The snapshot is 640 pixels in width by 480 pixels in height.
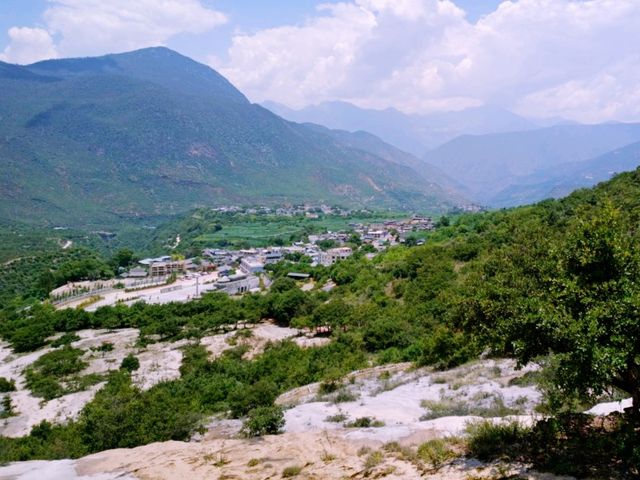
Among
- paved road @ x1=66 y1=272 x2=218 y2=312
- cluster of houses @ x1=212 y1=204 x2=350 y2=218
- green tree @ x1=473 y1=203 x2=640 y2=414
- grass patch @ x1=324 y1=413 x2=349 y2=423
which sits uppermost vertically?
cluster of houses @ x1=212 y1=204 x2=350 y2=218

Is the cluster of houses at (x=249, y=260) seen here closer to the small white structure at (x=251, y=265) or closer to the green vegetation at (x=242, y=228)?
the small white structure at (x=251, y=265)

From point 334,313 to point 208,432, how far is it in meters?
17.0

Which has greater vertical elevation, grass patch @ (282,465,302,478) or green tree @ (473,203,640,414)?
green tree @ (473,203,640,414)

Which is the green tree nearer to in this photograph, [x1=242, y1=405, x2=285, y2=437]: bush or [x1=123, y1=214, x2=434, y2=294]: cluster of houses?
[x1=242, y1=405, x2=285, y2=437]: bush

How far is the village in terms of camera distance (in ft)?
181

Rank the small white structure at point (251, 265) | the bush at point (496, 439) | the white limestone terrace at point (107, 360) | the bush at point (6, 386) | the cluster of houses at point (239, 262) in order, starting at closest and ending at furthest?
1. the bush at point (496, 439)
2. the white limestone terrace at point (107, 360)
3. the bush at point (6, 386)
4. the cluster of houses at point (239, 262)
5. the small white structure at point (251, 265)

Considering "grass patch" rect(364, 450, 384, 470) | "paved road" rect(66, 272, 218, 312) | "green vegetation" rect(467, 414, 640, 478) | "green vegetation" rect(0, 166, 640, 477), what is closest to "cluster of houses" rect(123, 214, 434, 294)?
"paved road" rect(66, 272, 218, 312)

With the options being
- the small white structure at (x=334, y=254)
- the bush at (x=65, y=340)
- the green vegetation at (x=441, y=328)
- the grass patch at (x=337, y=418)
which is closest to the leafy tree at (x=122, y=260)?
the green vegetation at (x=441, y=328)

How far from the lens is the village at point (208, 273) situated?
55281 millimetres

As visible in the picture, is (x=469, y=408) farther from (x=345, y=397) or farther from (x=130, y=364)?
(x=130, y=364)

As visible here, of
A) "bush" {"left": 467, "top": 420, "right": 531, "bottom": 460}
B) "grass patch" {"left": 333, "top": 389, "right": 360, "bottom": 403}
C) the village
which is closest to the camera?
"bush" {"left": 467, "top": 420, "right": 531, "bottom": 460}

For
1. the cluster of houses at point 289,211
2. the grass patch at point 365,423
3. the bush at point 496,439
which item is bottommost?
the grass patch at point 365,423

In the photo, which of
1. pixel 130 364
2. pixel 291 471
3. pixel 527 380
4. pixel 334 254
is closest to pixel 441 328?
pixel 527 380

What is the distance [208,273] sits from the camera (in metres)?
71.7
